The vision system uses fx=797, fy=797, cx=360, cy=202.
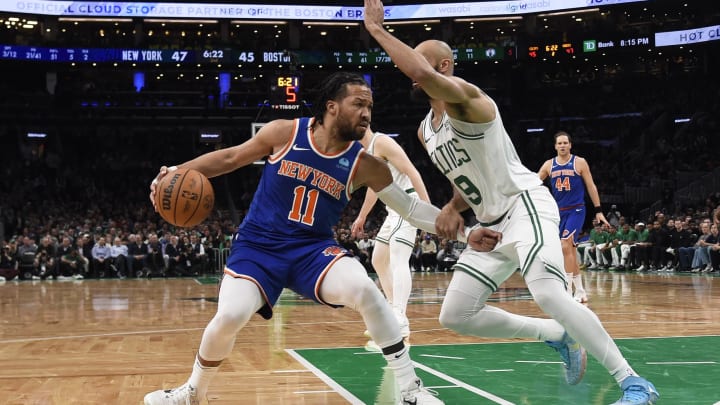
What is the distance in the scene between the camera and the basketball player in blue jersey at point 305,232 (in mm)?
4617

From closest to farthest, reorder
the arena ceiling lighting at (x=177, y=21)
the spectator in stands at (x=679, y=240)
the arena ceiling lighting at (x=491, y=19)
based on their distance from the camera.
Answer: the spectator in stands at (x=679, y=240), the arena ceiling lighting at (x=177, y=21), the arena ceiling lighting at (x=491, y=19)

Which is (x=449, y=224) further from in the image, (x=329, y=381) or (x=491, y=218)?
(x=329, y=381)

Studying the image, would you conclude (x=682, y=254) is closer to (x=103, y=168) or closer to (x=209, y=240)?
(x=209, y=240)

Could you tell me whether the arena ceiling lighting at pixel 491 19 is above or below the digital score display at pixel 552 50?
above

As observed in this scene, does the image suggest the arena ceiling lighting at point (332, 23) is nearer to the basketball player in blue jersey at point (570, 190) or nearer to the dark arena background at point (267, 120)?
the dark arena background at point (267, 120)

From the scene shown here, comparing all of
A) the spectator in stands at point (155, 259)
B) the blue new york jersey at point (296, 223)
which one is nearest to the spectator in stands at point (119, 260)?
the spectator in stands at point (155, 259)

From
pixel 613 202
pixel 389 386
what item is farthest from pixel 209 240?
pixel 389 386

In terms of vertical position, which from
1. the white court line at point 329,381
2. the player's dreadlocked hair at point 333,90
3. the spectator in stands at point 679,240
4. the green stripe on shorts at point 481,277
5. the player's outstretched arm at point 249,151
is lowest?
the spectator in stands at point 679,240

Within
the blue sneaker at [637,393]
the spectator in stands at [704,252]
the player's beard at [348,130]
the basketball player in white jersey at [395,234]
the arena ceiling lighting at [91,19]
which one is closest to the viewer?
the blue sneaker at [637,393]

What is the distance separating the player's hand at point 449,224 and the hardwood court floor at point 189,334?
4.13ft

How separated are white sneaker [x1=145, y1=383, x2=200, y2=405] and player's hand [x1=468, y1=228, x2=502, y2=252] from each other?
6.30ft

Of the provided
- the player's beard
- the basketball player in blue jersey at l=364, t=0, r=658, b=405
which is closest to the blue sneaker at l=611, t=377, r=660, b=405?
the basketball player in blue jersey at l=364, t=0, r=658, b=405

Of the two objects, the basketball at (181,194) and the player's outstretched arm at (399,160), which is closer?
the basketball at (181,194)

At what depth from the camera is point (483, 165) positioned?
497 centimetres
